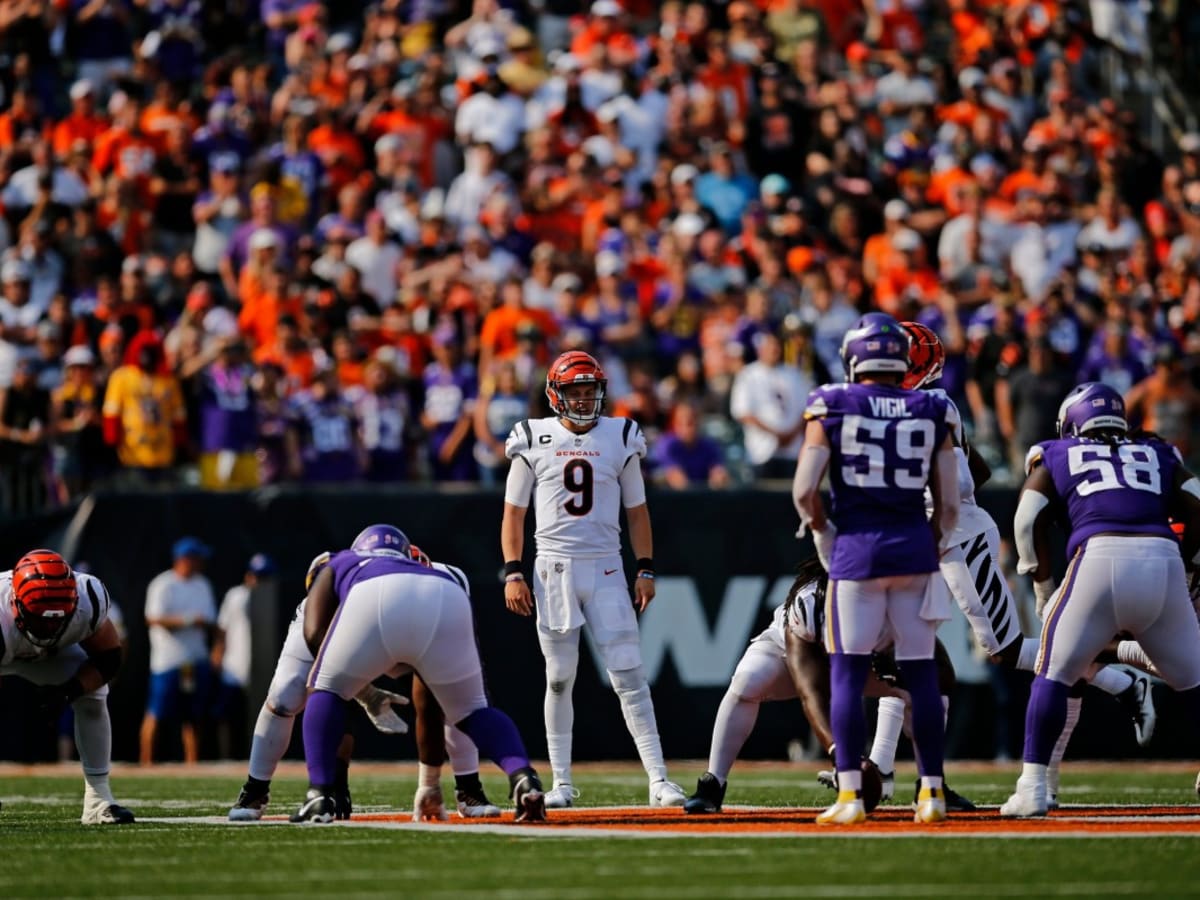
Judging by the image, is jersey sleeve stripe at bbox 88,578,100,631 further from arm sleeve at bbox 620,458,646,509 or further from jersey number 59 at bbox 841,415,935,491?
jersey number 59 at bbox 841,415,935,491

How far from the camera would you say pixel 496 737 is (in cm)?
967

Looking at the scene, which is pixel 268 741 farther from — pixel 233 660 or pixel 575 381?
pixel 233 660

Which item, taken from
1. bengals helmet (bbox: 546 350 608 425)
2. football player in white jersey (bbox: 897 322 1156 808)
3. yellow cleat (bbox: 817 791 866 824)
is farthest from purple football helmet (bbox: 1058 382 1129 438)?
bengals helmet (bbox: 546 350 608 425)

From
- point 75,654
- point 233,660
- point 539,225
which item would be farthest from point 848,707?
point 539,225

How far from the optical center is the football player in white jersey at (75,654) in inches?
403

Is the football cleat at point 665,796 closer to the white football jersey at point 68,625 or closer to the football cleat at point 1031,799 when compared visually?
the football cleat at point 1031,799

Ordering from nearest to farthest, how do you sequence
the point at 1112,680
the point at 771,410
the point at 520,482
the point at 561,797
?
the point at 561,797 < the point at 1112,680 < the point at 520,482 < the point at 771,410

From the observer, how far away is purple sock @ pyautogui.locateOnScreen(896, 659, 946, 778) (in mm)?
9375

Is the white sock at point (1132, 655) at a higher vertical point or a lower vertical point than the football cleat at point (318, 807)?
higher

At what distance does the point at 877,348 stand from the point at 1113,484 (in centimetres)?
141

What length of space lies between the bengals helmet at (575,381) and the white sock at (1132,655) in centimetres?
289

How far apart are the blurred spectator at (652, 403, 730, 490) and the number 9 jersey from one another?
6907 mm

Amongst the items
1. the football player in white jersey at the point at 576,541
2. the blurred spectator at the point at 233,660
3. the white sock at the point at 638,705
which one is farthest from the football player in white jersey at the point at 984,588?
the blurred spectator at the point at 233,660

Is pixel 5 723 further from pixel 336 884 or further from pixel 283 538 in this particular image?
pixel 336 884
